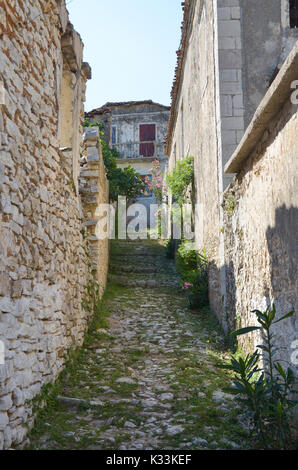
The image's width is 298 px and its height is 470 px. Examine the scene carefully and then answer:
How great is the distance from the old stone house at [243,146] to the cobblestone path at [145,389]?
2.28 feet

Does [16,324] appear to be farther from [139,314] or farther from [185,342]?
[139,314]

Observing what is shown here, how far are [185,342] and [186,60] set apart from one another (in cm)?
703

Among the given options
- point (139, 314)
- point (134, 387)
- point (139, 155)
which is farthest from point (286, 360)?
point (139, 155)

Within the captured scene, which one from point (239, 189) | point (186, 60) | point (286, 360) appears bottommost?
point (286, 360)

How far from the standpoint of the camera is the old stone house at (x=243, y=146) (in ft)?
10.6

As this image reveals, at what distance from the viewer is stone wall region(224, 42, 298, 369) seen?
9.92 feet

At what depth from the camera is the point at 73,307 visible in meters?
4.94

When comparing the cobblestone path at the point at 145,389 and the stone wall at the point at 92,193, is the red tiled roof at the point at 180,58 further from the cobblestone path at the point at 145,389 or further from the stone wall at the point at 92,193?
the cobblestone path at the point at 145,389

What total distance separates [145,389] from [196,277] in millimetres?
3538

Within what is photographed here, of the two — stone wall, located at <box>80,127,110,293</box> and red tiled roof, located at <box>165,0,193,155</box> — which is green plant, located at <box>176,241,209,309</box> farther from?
red tiled roof, located at <box>165,0,193,155</box>

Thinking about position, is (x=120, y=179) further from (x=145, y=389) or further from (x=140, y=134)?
(x=145, y=389)

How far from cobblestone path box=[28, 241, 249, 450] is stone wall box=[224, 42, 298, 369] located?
0.71 m

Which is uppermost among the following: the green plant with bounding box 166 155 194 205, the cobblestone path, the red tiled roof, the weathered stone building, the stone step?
the red tiled roof

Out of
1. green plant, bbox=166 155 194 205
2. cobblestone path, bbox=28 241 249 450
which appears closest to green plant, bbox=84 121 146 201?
green plant, bbox=166 155 194 205
